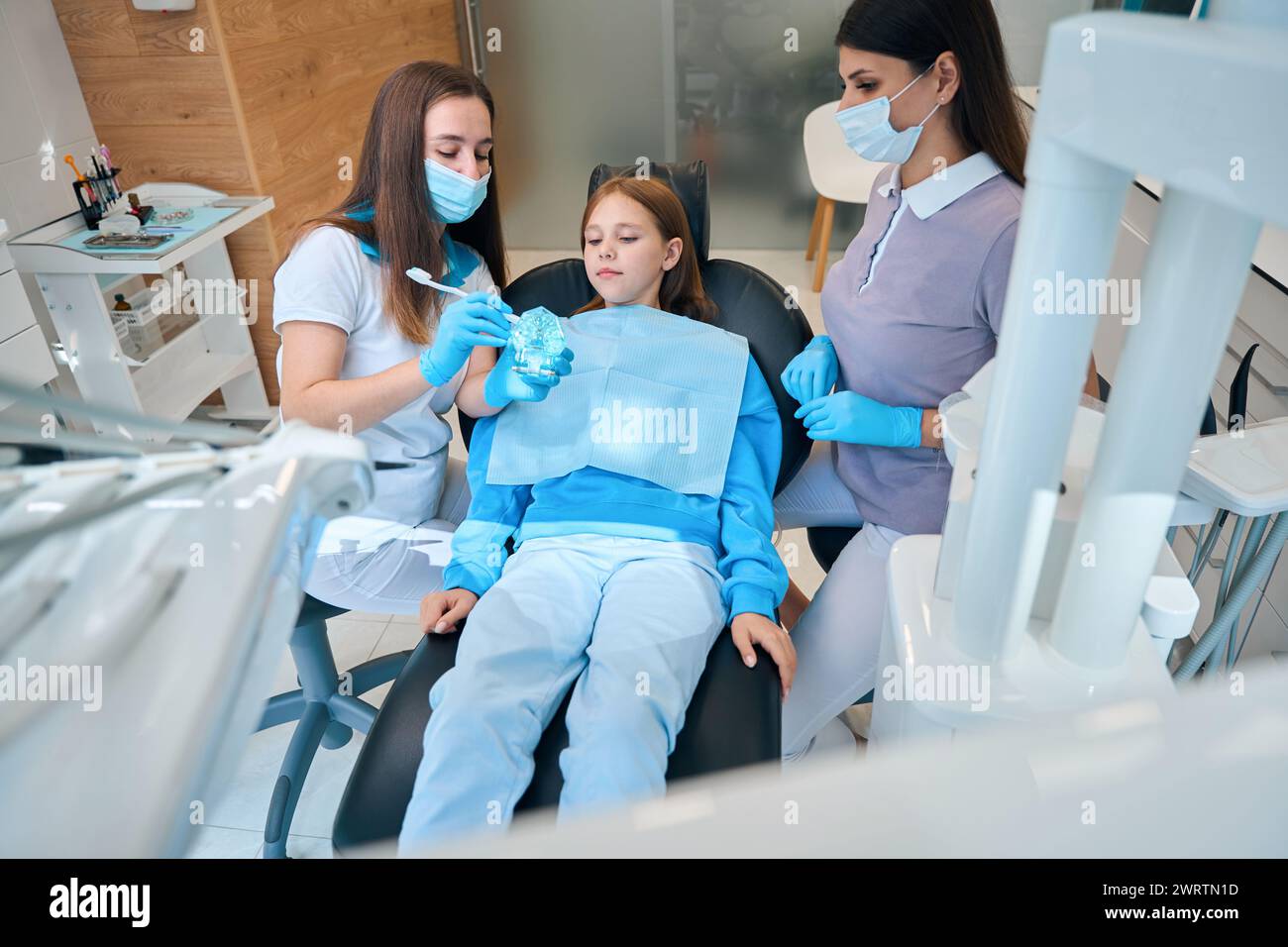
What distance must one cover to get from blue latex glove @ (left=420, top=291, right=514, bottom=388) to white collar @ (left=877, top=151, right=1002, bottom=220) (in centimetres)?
75

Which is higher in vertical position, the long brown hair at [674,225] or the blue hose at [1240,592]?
the long brown hair at [674,225]

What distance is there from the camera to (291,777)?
1.64 metres

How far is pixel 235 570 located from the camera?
0.37 metres

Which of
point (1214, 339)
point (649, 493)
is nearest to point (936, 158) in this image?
point (649, 493)

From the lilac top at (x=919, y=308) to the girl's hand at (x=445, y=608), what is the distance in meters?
0.74

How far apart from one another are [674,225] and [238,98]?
1848 mm

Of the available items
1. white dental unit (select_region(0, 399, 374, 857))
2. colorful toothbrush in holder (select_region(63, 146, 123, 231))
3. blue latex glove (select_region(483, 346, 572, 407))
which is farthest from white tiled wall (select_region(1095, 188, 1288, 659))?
colorful toothbrush in holder (select_region(63, 146, 123, 231))

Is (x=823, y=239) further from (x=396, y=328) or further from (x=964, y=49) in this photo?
(x=396, y=328)

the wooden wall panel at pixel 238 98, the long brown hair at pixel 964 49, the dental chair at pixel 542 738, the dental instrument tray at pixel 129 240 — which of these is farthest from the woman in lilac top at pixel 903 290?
the dental instrument tray at pixel 129 240

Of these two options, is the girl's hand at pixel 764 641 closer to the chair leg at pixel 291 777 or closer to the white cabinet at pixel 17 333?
the chair leg at pixel 291 777

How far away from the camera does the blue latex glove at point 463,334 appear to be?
1378mm

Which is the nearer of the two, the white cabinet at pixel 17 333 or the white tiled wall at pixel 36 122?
the white cabinet at pixel 17 333

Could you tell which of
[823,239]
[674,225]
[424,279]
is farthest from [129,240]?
[823,239]

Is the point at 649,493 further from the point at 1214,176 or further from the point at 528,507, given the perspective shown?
the point at 1214,176
